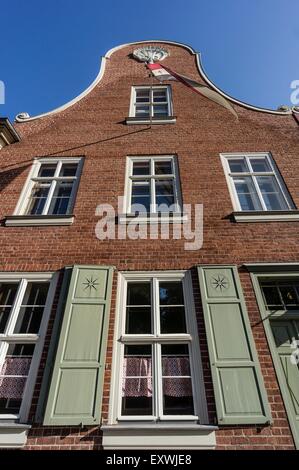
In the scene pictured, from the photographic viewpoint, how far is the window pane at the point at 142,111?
10.3 meters

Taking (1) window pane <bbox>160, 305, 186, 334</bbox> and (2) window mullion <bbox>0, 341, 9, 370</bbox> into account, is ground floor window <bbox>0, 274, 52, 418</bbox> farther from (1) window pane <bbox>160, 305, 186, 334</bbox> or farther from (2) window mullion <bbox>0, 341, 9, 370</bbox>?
(1) window pane <bbox>160, 305, 186, 334</bbox>

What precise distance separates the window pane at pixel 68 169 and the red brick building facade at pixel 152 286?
1.8 inches

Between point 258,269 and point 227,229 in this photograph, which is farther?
point 227,229

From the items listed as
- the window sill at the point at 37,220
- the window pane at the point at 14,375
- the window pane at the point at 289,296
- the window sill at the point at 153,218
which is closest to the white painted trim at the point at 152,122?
the window sill at the point at 153,218

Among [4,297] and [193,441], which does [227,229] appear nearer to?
[193,441]

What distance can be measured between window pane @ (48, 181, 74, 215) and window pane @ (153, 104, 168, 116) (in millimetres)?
4248

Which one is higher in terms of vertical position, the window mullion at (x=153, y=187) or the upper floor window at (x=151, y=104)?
the upper floor window at (x=151, y=104)

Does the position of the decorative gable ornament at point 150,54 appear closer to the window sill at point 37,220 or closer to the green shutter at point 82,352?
the window sill at point 37,220

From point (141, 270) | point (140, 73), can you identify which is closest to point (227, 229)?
point (141, 270)

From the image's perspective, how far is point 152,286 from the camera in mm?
5574

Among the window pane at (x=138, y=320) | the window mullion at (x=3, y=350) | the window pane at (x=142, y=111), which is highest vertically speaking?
the window pane at (x=142, y=111)

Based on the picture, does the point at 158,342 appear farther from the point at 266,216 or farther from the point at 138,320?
the point at 266,216

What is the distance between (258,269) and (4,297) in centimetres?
463

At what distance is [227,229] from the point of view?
6500 millimetres
